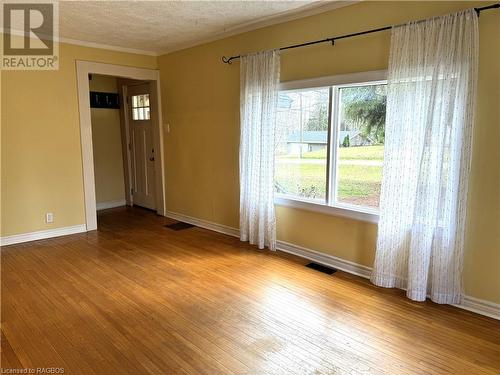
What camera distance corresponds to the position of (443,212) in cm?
267

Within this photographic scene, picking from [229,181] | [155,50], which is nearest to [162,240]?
[229,181]

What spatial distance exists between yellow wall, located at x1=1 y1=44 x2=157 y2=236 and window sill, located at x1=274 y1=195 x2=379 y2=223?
114 inches

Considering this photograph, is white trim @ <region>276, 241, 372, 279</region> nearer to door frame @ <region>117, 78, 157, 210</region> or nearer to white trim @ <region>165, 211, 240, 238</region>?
white trim @ <region>165, 211, 240, 238</region>

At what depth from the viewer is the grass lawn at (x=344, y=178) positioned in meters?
3.27

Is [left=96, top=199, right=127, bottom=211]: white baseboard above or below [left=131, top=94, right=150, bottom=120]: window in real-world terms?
below

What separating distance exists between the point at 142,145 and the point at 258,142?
293 cm

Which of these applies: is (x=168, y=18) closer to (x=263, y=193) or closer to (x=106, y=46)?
(x=106, y=46)

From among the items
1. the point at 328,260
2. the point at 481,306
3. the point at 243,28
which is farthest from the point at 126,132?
the point at 481,306

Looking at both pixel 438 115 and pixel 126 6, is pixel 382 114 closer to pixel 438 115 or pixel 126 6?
pixel 438 115

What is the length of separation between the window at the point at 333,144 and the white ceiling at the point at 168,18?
822 millimetres

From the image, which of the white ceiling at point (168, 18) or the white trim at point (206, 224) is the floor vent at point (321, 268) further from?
the white ceiling at point (168, 18)

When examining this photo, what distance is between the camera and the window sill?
3.25 m

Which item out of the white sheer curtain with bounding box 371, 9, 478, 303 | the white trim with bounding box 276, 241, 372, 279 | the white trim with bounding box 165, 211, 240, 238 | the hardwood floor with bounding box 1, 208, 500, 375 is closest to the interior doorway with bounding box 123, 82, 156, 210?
the white trim with bounding box 165, 211, 240, 238

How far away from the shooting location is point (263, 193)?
3971 mm
